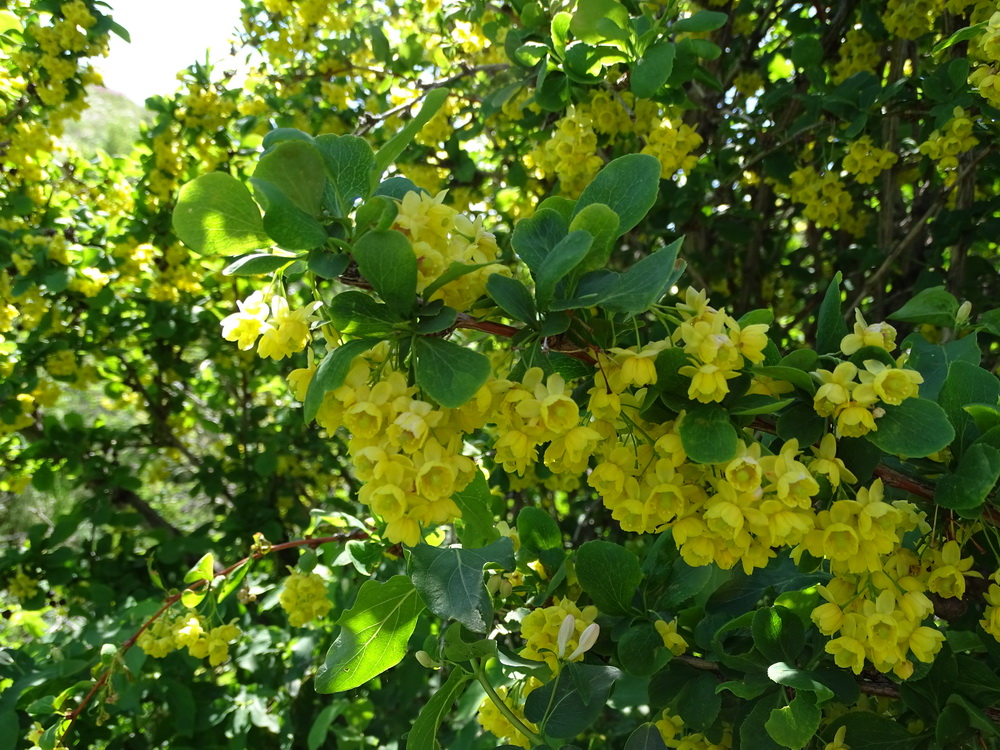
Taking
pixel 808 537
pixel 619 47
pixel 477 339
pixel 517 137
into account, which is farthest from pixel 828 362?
pixel 517 137

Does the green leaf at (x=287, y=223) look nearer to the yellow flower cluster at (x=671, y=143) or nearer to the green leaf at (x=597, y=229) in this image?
the green leaf at (x=597, y=229)

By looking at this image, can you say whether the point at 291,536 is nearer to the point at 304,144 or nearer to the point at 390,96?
the point at 390,96

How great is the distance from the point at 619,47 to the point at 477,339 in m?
0.87

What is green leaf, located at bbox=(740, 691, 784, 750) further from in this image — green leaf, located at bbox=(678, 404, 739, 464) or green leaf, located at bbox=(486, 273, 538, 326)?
green leaf, located at bbox=(486, 273, 538, 326)

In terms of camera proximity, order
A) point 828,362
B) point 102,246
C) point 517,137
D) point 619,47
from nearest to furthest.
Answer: point 828,362 < point 619,47 < point 517,137 < point 102,246

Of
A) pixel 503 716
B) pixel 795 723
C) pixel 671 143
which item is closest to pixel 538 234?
pixel 795 723

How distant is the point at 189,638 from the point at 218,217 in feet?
4.04

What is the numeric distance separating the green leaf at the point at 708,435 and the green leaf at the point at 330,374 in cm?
35

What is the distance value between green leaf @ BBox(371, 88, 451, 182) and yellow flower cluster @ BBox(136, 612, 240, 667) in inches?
51.1

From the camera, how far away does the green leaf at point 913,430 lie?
77cm

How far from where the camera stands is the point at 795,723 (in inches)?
35.2

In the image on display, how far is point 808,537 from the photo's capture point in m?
0.84

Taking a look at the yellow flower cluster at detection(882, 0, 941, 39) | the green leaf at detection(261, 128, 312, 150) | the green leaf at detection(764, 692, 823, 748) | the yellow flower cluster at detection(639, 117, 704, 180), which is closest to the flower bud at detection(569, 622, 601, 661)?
the green leaf at detection(764, 692, 823, 748)

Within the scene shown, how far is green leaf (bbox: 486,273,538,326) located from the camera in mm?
802
